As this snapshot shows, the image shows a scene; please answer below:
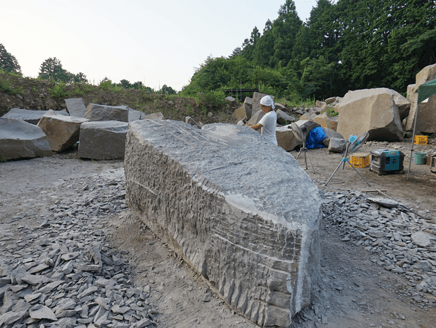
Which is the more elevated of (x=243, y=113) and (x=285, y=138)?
(x=243, y=113)

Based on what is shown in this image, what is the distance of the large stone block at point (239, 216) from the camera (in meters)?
1.24

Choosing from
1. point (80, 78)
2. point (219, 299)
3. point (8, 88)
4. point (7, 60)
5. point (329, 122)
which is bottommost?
point (219, 299)

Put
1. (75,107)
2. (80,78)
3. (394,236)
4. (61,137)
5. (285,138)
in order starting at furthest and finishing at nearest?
(80,78)
(75,107)
(285,138)
(61,137)
(394,236)

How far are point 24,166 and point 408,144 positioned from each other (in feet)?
26.7

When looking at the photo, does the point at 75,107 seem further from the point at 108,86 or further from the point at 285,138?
the point at 285,138

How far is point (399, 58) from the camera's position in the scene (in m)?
15.0

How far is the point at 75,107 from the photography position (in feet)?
23.6

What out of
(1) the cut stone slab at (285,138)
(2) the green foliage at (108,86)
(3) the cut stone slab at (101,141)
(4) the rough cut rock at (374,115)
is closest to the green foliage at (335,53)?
(2) the green foliage at (108,86)

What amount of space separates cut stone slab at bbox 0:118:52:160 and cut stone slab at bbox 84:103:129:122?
1.18 metres

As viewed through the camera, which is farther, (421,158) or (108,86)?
(108,86)

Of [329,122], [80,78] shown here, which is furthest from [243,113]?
[80,78]

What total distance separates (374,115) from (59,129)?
7.14 meters

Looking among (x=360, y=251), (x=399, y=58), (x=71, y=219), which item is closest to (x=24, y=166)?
(x=71, y=219)

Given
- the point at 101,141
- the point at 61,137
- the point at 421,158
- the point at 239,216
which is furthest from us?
the point at 61,137
